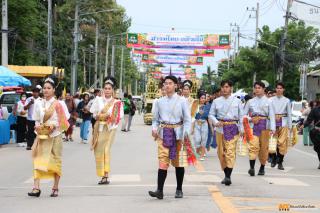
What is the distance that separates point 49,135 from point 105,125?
1.54 m

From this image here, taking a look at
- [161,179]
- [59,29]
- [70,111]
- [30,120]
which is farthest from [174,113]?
[59,29]

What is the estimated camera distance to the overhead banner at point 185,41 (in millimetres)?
47531

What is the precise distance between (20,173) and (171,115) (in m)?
4.95

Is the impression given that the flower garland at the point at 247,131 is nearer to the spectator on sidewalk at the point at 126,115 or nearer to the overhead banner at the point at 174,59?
the spectator on sidewalk at the point at 126,115

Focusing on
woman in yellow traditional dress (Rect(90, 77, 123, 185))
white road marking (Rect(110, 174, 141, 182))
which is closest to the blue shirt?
woman in yellow traditional dress (Rect(90, 77, 123, 185))

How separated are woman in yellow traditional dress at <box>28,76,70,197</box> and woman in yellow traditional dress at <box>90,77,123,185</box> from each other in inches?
47.1

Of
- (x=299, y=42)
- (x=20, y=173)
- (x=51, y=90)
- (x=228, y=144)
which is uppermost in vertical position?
(x=299, y=42)

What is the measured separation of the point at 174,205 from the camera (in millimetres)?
8867

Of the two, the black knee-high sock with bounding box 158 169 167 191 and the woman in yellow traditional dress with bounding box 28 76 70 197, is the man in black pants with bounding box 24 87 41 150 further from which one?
the black knee-high sock with bounding box 158 169 167 191

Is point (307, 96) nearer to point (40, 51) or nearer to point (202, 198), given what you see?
point (40, 51)

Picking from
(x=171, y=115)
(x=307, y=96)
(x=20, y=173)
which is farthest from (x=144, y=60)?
(x=171, y=115)

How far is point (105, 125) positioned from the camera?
454 inches

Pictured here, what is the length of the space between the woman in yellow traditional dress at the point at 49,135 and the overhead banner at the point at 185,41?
3754 cm

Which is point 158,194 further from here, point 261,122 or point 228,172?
point 261,122
